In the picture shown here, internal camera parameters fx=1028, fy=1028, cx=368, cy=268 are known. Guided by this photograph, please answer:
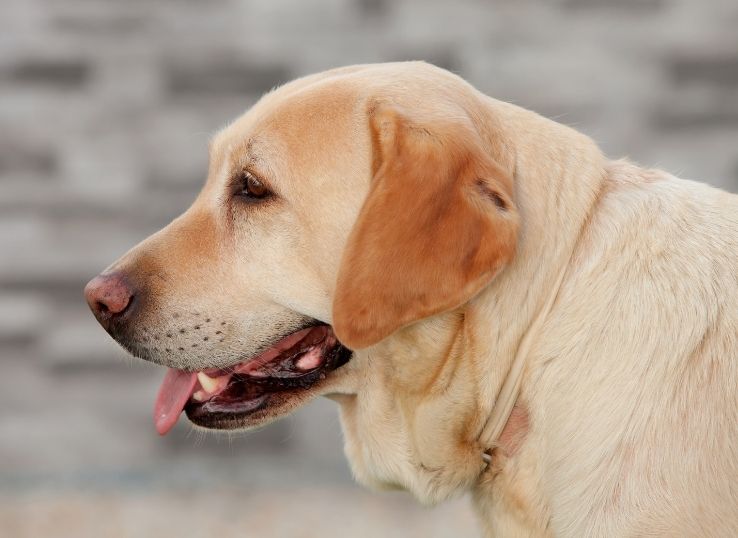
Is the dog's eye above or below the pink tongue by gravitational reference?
above

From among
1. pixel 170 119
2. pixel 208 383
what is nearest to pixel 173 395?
pixel 208 383

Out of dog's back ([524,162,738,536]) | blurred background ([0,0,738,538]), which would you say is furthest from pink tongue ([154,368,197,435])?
blurred background ([0,0,738,538])

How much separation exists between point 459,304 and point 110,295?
2.96ft

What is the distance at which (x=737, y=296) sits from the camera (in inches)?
88.4

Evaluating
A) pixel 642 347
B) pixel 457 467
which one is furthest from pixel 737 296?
pixel 457 467

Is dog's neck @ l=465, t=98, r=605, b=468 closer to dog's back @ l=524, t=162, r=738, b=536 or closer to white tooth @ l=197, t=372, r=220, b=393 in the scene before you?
dog's back @ l=524, t=162, r=738, b=536

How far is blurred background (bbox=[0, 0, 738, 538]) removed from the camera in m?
4.96

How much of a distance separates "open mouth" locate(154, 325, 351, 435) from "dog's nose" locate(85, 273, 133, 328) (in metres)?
0.28

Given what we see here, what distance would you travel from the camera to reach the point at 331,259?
246 centimetres

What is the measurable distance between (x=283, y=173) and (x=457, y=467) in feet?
2.71

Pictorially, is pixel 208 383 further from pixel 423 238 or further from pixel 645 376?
pixel 645 376

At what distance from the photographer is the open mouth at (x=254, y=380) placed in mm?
2594

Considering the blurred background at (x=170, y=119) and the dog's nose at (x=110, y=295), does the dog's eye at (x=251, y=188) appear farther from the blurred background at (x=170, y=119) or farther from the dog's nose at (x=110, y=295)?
the blurred background at (x=170, y=119)

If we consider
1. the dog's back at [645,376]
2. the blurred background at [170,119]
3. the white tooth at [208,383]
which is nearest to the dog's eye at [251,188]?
the white tooth at [208,383]
